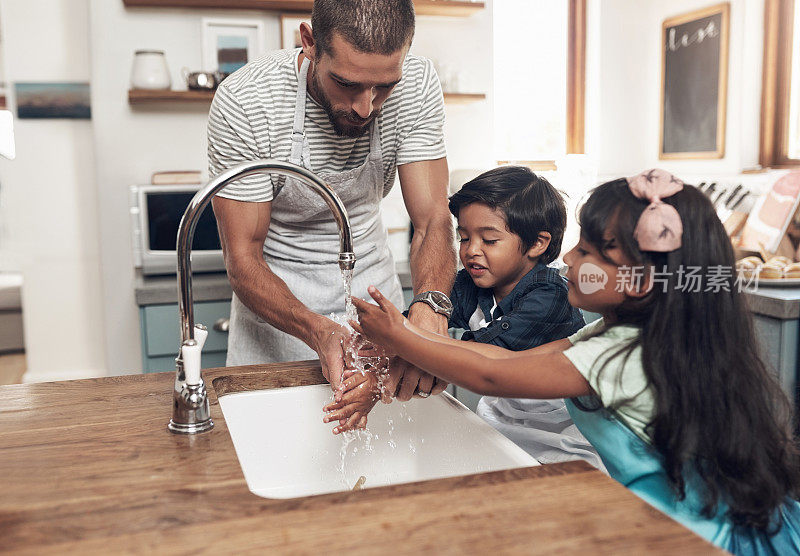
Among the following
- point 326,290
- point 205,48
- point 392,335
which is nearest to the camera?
point 392,335

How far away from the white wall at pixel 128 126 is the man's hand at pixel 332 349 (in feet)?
6.20

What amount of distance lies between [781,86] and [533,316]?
2.29 meters

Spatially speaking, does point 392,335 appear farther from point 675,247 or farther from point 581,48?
point 581,48

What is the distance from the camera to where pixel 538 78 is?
151 inches

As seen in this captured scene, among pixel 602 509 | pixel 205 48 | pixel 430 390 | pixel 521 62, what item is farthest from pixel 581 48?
pixel 602 509

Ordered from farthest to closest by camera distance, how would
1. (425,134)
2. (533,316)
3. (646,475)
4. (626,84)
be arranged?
(626,84) → (425,134) → (533,316) → (646,475)

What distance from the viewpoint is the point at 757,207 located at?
8.63ft

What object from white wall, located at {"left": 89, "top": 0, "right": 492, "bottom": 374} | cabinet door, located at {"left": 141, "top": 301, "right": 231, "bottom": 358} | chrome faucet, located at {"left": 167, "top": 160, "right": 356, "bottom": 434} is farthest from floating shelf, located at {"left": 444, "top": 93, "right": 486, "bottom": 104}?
chrome faucet, located at {"left": 167, "top": 160, "right": 356, "bottom": 434}

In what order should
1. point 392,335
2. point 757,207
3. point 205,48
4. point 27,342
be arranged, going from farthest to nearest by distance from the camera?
1. point 27,342
2. point 205,48
3. point 757,207
4. point 392,335

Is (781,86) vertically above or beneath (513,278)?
above

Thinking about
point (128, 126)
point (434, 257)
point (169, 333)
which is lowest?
point (169, 333)

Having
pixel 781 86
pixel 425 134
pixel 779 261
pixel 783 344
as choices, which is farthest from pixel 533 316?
pixel 781 86

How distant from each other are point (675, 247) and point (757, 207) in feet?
6.33

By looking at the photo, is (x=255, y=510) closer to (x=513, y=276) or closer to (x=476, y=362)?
(x=476, y=362)
